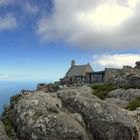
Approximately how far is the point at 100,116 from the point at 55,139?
3.41 meters

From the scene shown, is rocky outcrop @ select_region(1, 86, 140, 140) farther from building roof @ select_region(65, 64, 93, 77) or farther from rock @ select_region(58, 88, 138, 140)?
building roof @ select_region(65, 64, 93, 77)

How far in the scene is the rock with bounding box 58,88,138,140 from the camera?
2028cm

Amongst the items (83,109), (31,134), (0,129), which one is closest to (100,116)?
(83,109)

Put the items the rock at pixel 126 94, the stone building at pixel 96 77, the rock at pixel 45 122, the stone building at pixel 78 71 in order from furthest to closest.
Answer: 1. the stone building at pixel 78 71
2. the stone building at pixel 96 77
3. the rock at pixel 126 94
4. the rock at pixel 45 122

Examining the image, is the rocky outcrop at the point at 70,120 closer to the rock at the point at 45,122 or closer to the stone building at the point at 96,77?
the rock at the point at 45,122

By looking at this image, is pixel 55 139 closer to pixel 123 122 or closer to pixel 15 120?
pixel 15 120

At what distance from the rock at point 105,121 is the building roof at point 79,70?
12830cm

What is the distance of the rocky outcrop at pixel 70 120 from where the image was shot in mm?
18641

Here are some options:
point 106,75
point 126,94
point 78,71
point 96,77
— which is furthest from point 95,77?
point 126,94

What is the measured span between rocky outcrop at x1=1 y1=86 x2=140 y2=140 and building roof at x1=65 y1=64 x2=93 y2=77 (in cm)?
12809

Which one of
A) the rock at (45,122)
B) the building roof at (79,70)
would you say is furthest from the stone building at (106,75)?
the rock at (45,122)

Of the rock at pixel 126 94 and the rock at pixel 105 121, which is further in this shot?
the rock at pixel 126 94

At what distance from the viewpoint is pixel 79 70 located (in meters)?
154

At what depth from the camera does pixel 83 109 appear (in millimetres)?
20984
